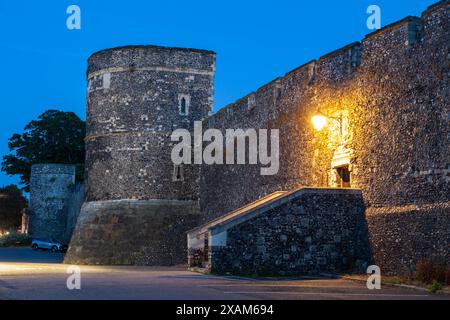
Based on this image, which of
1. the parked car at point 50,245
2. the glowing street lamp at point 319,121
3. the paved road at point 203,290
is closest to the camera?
the paved road at point 203,290

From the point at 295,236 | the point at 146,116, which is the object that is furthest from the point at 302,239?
the point at 146,116

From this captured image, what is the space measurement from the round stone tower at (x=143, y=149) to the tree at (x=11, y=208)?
38.8 m

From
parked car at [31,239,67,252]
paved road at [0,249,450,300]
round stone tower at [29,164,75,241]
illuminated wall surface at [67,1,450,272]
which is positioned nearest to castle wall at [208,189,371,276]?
illuminated wall surface at [67,1,450,272]

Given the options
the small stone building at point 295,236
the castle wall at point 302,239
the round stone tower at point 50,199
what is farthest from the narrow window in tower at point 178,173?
the round stone tower at point 50,199

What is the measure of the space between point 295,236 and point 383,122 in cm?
304

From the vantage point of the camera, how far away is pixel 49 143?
52500 mm

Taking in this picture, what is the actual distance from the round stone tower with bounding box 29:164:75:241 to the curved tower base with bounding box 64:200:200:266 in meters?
18.1

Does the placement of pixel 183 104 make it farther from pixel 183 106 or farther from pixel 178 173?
pixel 178 173

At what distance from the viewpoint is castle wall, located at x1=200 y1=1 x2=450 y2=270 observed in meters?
12.3

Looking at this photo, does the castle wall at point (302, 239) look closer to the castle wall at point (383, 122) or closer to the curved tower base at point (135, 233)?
the castle wall at point (383, 122)

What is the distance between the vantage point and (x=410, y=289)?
36.3 ft

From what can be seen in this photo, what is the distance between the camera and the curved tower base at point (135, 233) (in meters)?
22.8

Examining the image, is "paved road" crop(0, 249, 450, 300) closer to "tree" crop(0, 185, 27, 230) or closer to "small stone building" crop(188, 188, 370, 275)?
"small stone building" crop(188, 188, 370, 275)
